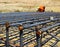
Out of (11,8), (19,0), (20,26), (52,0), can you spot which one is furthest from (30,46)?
(52,0)

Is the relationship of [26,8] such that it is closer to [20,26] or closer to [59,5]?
[59,5]

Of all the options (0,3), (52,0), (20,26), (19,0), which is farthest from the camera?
(52,0)

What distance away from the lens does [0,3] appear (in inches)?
408

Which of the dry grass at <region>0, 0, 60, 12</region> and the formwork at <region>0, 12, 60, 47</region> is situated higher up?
the formwork at <region>0, 12, 60, 47</region>

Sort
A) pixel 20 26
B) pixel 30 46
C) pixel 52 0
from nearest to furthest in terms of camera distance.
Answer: pixel 20 26 < pixel 30 46 < pixel 52 0

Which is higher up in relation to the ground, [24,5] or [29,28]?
[29,28]

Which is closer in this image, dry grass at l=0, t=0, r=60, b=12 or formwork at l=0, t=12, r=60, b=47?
formwork at l=0, t=12, r=60, b=47

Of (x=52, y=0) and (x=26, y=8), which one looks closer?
(x=26, y=8)

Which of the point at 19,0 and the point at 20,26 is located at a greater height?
the point at 20,26

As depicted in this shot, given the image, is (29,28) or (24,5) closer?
(29,28)

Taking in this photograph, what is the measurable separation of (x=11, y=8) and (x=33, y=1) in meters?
1.47

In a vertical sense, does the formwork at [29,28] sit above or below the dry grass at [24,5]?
above

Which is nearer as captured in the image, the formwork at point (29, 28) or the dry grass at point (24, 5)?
the formwork at point (29, 28)

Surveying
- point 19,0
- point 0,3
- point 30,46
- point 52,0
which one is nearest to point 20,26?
point 30,46
